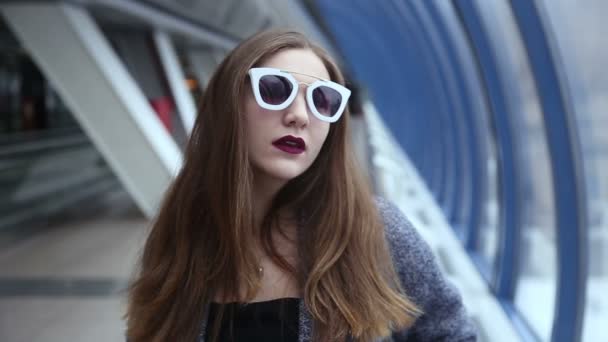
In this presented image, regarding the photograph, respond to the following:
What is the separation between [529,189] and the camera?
478 centimetres

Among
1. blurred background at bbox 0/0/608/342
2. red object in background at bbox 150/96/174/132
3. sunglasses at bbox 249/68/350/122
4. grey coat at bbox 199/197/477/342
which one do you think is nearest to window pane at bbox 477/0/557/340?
blurred background at bbox 0/0/608/342

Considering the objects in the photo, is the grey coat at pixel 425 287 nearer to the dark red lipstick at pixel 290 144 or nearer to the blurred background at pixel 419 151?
the dark red lipstick at pixel 290 144

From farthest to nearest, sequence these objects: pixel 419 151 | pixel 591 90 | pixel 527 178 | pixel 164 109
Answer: pixel 419 151 → pixel 164 109 → pixel 527 178 → pixel 591 90

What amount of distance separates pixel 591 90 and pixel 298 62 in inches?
86.2

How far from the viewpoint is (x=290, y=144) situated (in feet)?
4.75

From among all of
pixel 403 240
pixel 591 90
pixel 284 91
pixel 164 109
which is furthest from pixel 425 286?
pixel 164 109

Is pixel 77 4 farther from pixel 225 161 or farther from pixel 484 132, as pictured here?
pixel 225 161

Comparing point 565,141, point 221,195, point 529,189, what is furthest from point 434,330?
point 529,189

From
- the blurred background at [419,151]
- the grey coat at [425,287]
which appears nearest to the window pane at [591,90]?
the blurred background at [419,151]

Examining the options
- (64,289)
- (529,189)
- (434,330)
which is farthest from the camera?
(64,289)

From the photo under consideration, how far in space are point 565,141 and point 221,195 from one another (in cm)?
214

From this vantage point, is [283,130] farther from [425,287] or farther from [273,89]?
[425,287]

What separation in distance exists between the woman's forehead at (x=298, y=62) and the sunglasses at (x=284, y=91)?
21 mm

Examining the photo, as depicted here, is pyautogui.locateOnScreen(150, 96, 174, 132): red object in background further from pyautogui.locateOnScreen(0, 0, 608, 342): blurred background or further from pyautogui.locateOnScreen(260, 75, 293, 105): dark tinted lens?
pyautogui.locateOnScreen(260, 75, 293, 105): dark tinted lens
